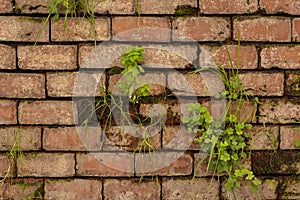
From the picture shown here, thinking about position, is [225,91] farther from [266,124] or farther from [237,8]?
[237,8]

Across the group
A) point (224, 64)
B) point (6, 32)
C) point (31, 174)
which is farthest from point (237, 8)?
Answer: point (31, 174)

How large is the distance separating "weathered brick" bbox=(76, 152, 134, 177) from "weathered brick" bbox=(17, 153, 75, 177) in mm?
40

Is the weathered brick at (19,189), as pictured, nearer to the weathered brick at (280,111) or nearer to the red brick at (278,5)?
the weathered brick at (280,111)

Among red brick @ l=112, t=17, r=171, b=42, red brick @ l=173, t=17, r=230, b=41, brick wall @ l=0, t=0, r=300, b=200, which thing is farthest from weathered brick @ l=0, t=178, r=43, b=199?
red brick @ l=173, t=17, r=230, b=41

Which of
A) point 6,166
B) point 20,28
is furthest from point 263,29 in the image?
point 6,166

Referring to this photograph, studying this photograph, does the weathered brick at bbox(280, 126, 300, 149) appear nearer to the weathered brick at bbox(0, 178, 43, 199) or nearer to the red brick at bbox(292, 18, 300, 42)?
the red brick at bbox(292, 18, 300, 42)

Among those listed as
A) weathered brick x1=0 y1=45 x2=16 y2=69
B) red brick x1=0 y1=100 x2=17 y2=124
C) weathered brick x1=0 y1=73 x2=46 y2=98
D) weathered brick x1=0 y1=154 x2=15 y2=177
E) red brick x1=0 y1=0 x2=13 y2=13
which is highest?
red brick x1=0 y1=0 x2=13 y2=13

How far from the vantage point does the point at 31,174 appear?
1.51 meters

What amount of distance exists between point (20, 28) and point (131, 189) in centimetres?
71

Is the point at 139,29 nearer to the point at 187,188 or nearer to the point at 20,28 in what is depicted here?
the point at 20,28

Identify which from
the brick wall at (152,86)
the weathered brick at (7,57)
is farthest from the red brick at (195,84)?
the weathered brick at (7,57)

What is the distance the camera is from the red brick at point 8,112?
1.49 metres

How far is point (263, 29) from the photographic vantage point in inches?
59.1

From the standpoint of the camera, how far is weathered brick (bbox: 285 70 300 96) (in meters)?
1.52
